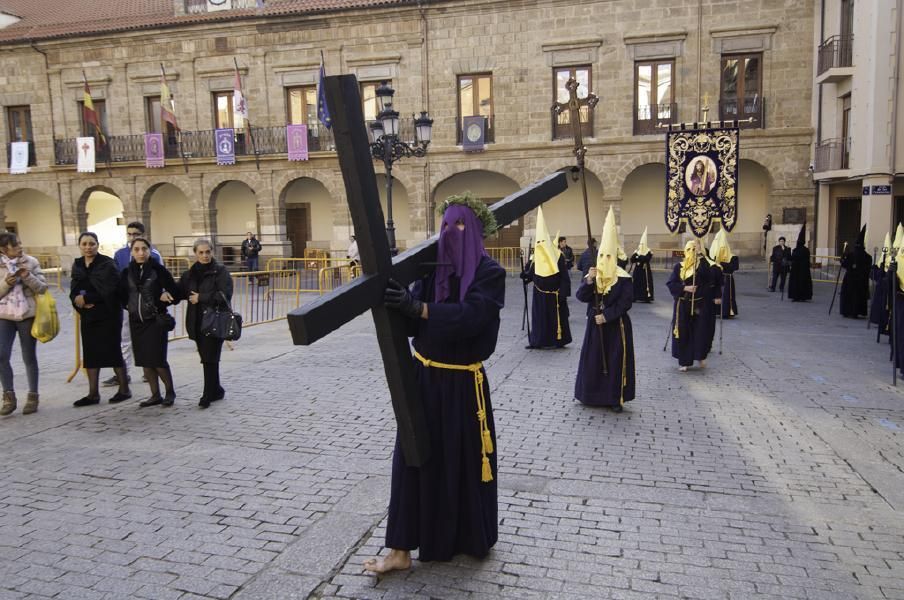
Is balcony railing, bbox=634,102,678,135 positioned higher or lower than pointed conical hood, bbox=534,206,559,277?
higher

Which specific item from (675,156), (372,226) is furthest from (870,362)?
(372,226)

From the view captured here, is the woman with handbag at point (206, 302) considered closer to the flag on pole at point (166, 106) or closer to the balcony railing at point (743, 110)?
the balcony railing at point (743, 110)

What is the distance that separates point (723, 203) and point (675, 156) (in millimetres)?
1101

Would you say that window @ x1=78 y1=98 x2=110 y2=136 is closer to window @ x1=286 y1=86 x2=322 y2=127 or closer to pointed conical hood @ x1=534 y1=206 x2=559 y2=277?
window @ x1=286 y1=86 x2=322 y2=127

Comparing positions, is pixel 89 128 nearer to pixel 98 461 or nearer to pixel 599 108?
pixel 599 108

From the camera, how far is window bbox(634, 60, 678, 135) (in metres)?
22.6

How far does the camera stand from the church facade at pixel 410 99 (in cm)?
2216

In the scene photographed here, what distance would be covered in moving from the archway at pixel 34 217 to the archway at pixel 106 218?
146 centimetres

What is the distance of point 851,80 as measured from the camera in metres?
19.6

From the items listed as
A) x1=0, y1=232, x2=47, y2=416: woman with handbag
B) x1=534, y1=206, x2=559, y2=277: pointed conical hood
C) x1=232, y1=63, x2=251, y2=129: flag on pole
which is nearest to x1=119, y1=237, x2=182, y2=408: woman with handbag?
x1=0, y1=232, x2=47, y2=416: woman with handbag

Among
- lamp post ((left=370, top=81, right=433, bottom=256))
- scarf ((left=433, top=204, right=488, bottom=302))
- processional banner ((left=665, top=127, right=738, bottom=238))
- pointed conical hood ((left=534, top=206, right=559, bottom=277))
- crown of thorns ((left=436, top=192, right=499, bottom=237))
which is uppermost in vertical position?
lamp post ((left=370, top=81, right=433, bottom=256))

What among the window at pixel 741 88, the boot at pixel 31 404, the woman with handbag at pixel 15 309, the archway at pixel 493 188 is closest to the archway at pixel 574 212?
the archway at pixel 493 188

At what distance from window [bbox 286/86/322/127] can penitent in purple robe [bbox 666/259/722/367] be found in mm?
19798

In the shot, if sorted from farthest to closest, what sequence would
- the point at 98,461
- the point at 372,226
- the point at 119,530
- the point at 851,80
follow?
the point at 851,80, the point at 98,461, the point at 119,530, the point at 372,226
